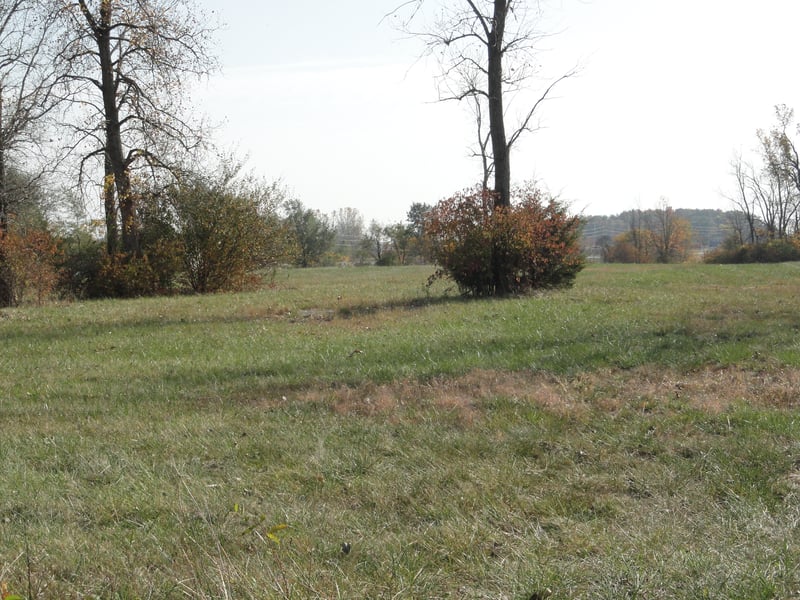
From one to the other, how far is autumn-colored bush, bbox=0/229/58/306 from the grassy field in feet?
28.6

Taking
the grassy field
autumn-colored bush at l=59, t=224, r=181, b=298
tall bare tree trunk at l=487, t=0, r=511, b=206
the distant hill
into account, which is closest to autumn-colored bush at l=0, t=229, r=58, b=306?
autumn-colored bush at l=59, t=224, r=181, b=298

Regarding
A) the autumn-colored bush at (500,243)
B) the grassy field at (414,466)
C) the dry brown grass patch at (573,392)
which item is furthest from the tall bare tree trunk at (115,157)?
the dry brown grass patch at (573,392)

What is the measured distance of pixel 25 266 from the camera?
57.3 ft

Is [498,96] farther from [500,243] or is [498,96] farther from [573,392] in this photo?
[573,392]

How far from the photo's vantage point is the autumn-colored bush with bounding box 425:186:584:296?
1533 cm

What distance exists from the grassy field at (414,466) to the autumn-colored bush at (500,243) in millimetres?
5652

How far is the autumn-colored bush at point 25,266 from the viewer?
56.5 feet

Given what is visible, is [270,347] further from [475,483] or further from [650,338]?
[475,483]

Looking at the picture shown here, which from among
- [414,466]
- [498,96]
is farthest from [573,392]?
[498,96]

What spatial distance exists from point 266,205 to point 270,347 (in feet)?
46.6

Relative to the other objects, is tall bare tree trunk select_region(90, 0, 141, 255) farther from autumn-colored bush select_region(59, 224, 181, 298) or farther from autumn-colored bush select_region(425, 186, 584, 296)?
autumn-colored bush select_region(425, 186, 584, 296)

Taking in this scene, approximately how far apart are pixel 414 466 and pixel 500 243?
11.1 meters

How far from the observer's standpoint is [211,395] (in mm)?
6965

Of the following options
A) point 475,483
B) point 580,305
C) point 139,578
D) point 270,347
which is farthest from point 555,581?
point 580,305
